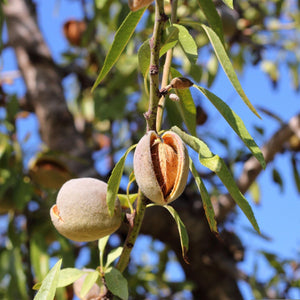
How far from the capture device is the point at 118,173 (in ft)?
1.87

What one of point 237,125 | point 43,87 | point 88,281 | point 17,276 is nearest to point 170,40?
point 237,125

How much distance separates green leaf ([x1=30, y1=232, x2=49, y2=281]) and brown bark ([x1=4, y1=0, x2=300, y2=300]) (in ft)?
0.89

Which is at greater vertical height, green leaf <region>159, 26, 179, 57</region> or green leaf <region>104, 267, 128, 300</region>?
green leaf <region>159, 26, 179, 57</region>

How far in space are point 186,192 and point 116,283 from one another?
105 cm

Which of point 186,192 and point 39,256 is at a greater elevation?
point 39,256

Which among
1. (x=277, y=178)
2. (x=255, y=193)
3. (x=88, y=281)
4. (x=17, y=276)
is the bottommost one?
(x=255, y=193)

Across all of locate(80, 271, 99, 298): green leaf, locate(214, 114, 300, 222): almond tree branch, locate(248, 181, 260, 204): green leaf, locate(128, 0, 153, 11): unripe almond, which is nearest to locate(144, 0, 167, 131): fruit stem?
locate(128, 0, 153, 11): unripe almond

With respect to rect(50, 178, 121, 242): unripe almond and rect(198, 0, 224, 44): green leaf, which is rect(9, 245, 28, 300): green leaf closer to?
rect(50, 178, 121, 242): unripe almond

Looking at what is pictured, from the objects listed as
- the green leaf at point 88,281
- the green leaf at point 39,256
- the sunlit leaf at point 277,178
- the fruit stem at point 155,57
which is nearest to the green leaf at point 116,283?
the green leaf at point 88,281

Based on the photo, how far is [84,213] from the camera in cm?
62

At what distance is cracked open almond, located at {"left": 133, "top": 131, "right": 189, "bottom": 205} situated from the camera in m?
0.53

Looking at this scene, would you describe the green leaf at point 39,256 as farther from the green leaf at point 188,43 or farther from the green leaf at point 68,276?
the green leaf at point 188,43

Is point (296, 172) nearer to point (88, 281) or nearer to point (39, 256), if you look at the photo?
point (39, 256)

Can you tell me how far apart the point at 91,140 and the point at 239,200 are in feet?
6.08
